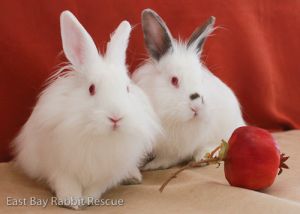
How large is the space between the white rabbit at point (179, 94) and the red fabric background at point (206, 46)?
218 mm

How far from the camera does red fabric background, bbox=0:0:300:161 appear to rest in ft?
4.70

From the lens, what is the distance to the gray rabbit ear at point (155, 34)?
51.4 inches

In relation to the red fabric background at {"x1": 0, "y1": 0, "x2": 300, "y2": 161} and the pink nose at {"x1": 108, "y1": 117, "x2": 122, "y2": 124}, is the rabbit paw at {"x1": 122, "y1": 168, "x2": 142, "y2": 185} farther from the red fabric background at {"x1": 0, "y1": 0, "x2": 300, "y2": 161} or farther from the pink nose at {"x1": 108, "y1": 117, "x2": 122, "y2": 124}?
the red fabric background at {"x1": 0, "y1": 0, "x2": 300, "y2": 161}

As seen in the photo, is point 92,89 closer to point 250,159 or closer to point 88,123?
point 88,123

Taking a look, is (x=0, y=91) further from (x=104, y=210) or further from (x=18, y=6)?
(x=104, y=210)

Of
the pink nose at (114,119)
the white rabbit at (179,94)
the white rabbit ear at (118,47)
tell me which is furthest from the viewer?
the white rabbit at (179,94)

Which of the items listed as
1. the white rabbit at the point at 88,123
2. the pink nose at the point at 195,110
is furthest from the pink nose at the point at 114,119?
the pink nose at the point at 195,110

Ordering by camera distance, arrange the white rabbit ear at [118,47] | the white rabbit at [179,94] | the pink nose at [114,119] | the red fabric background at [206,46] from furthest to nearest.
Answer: the red fabric background at [206,46] < the white rabbit at [179,94] < the white rabbit ear at [118,47] < the pink nose at [114,119]

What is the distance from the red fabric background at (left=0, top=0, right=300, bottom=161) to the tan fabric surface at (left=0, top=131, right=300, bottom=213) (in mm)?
243

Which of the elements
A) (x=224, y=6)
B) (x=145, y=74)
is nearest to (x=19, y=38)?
(x=145, y=74)

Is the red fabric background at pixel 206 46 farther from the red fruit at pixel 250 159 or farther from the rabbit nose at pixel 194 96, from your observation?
the red fruit at pixel 250 159

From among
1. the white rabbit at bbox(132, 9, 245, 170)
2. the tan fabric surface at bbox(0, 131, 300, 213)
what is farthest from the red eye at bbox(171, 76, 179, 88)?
the tan fabric surface at bbox(0, 131, 300, 213)

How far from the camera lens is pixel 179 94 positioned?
128cm

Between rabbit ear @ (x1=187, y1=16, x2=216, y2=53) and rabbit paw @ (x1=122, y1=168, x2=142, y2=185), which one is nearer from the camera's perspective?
rabbit paw @ (x1=122, y1=168, x2=142, y2=185)
